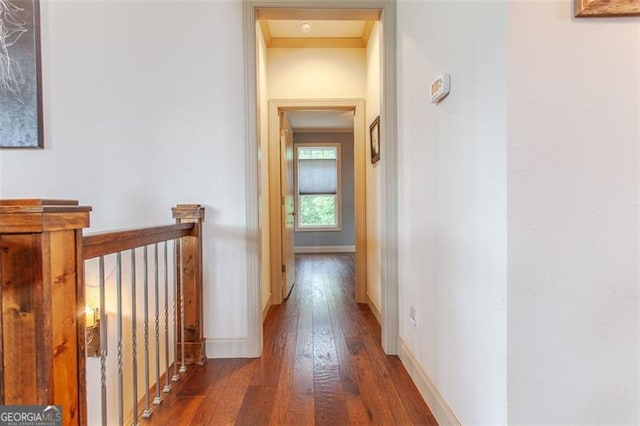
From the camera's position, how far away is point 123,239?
4.09 feet

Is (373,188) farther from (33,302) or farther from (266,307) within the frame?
(33,302)

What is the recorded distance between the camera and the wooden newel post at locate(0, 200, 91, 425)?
78 cm

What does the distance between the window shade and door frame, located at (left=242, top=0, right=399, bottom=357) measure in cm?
479

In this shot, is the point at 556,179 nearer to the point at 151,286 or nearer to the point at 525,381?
the point at 525,381

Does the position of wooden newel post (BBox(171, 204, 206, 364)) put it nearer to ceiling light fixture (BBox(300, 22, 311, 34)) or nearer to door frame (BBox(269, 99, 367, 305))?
door frame (BBox(269, 99, 367, 305))

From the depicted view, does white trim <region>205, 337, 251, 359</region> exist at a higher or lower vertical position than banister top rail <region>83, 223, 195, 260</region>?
lower

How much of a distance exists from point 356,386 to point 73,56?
263 centimetres

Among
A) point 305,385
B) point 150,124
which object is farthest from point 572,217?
point 150,124

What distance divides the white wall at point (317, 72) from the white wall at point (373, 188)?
0.17 metres

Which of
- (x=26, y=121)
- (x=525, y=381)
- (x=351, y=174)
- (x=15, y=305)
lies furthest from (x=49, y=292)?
(x=351, y=174)

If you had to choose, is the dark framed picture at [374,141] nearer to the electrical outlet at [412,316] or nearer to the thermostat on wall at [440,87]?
the thermostat on wall at [440,87]

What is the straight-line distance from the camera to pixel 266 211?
3.13 m


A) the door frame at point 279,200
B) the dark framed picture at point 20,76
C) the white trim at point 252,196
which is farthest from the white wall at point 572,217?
the dark framed picture at point 20,76

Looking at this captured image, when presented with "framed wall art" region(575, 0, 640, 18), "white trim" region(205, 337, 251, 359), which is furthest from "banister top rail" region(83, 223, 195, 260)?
"framed wall art" region(575, 0, 640, 18)
